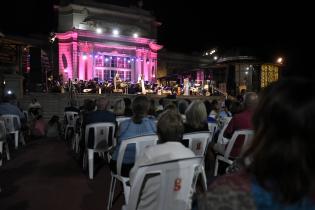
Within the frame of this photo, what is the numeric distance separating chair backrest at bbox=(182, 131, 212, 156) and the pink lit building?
20.6 meters

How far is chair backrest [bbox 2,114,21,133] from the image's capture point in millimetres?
7996

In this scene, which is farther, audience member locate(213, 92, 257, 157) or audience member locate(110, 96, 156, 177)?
audience member locate(213, 92, 257, 157)

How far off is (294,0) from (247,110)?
15.1ft

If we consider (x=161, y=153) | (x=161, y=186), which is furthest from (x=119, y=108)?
(x=161, y=186)

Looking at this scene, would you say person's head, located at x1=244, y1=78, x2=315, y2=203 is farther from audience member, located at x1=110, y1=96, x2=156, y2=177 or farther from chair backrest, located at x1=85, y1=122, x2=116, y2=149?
chair backrest, located at x1=85, y1=122, x2=116, y2=149

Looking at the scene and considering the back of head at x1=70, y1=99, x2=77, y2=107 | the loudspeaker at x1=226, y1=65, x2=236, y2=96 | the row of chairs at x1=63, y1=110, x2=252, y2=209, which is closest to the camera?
the row of chairs at x1=63, y1=110, x2=252, y2=209

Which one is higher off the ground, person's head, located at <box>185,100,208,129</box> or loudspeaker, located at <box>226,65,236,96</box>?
loudspeaker, located at <box>226,65,236,96</box>

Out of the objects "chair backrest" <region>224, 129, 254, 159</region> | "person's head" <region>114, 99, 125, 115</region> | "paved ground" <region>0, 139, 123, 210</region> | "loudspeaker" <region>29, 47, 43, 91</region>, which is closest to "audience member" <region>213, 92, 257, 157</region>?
"chair backrest" <region>224, 129, 254, 159</region>

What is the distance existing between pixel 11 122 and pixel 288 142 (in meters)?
8.00

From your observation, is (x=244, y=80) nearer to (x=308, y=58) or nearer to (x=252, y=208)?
(x=308, y=58)

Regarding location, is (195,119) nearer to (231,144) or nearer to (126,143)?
(231,144)

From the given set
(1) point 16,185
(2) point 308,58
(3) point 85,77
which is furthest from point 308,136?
(3) point 85,77

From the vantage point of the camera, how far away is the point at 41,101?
16.6m

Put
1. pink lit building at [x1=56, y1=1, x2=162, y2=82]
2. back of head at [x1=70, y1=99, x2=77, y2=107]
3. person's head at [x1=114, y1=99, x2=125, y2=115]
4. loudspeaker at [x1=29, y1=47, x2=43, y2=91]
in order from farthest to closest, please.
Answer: pink lit building at [x1=56, y1=1, x2=162, y2=82], loudspeaker at [x1=29, y1=47, x2=43, y2=91], back of head at [x1=70, y1=99, x2=77, y2=107], person's head at [x1=114, y1=99, x2=125, y2=115]
